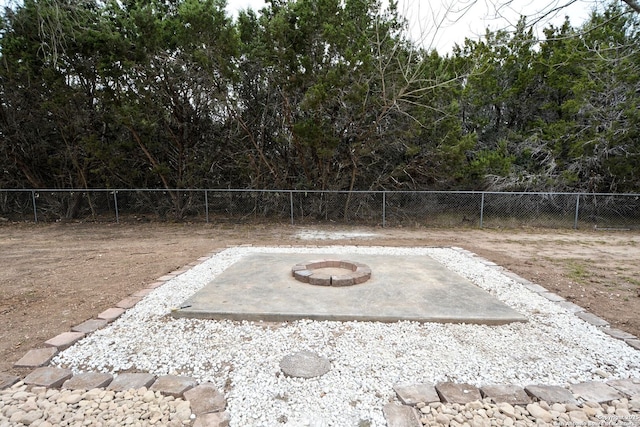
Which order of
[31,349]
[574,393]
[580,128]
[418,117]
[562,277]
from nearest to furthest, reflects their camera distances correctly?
[574,393], [31,349], [562,277], [418,117], [580,128]

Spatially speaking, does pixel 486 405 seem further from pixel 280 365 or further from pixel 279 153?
pixel 279 153

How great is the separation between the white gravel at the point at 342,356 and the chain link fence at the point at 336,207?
6.27 m

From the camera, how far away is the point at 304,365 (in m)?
2.32

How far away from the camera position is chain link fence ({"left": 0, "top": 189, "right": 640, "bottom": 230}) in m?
9.18

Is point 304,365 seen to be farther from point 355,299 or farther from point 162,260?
point 162,260

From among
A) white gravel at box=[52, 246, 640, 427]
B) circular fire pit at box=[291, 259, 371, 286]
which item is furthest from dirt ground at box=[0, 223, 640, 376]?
circular fire pit at box=[291, 259, 371, 286]

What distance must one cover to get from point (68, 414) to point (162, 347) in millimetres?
765

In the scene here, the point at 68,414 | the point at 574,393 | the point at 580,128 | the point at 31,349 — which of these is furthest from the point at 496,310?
the point at 580,128

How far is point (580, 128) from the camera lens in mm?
9117

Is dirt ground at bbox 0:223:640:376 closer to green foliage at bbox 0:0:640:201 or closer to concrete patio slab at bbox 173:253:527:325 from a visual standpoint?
concrete patio slab at bbox 173:253:527:325

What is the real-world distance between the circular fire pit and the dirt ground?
6.68 ft

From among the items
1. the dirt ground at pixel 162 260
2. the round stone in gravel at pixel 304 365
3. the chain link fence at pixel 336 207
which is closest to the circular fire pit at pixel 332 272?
the round stone in gravel at pixel 304 365

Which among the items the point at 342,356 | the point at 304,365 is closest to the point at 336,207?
the point at 342,356

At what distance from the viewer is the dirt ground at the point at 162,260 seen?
328 cm
